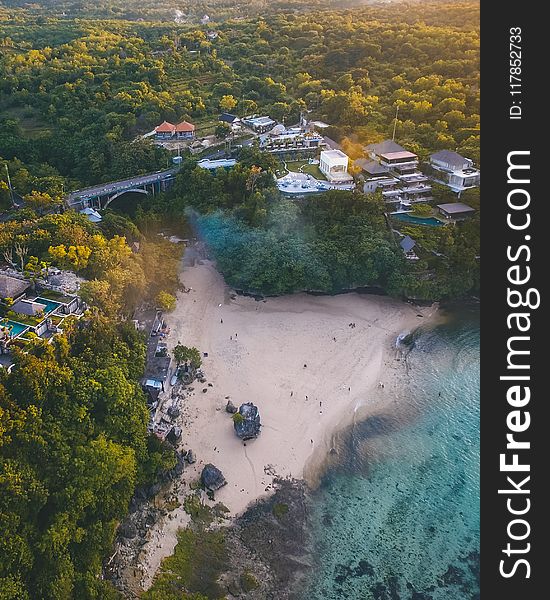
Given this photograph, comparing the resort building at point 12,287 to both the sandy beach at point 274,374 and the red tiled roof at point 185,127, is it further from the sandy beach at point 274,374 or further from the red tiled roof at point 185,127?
the red tiled roof at point 185,127

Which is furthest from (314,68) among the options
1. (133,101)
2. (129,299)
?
(129,299)

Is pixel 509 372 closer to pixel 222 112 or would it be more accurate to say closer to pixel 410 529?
pixel 410 529

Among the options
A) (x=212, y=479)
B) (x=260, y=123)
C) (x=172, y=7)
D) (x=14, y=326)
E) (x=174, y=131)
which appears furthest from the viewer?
(x=172, y=7)

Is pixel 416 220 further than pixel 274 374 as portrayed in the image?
Yes

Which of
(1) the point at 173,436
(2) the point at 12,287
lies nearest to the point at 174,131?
(2) the point at 12,287

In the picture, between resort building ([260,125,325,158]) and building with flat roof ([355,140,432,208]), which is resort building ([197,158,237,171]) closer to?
resort building ([260,125,325,158])

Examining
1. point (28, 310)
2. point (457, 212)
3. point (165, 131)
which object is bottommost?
point (457, 212)

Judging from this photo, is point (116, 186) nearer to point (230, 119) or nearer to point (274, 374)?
point (230, 119)
